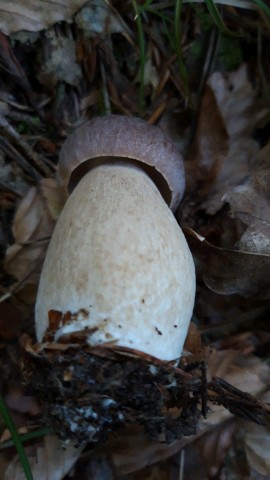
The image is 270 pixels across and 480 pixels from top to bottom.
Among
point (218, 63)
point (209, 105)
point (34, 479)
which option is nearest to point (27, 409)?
point (34, 479)

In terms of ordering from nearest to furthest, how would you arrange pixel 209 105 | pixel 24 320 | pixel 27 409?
pixel 27 409, pixel 24 320, pixel 209 105

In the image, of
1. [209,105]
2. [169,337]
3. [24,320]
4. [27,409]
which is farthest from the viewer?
[209,105]

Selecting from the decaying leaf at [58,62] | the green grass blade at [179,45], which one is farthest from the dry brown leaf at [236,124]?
the decaying leaf at [58,62]

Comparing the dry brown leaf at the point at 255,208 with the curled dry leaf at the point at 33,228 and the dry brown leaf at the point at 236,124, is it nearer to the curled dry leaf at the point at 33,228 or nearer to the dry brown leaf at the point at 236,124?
the dry brown leaf at the point at 236,124

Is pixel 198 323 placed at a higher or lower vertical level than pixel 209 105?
lower

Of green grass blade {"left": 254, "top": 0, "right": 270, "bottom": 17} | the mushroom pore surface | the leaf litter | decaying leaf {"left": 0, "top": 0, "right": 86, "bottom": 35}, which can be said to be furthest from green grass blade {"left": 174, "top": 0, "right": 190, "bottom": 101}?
the mushroom pore surface

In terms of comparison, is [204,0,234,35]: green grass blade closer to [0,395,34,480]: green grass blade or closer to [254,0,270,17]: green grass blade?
[254,0,270,17]: green grass blade

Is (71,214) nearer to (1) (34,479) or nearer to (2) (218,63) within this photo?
(1) (34,479)
